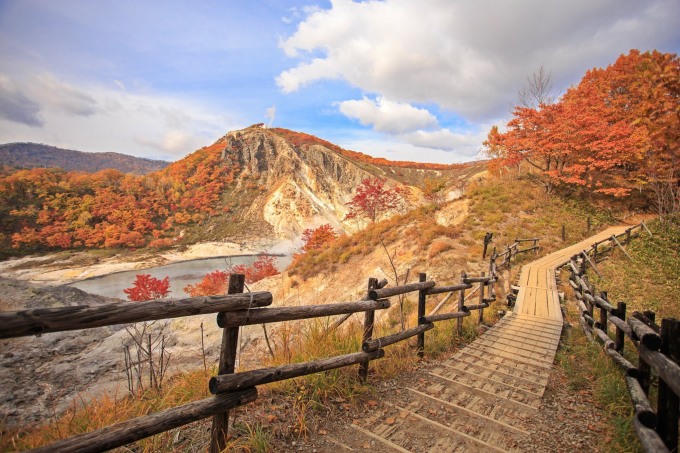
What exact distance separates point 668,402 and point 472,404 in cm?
219

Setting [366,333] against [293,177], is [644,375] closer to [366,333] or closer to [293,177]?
[366,333]

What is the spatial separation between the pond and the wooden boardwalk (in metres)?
27.0

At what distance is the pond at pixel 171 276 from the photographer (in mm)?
34156

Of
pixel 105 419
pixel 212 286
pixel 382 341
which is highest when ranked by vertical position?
pixel 382 341

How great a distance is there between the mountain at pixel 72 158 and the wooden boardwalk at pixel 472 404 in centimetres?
17549

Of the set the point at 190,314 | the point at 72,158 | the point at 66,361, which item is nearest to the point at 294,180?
the point at 66,361

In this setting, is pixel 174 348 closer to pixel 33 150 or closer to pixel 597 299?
pixel 597 299

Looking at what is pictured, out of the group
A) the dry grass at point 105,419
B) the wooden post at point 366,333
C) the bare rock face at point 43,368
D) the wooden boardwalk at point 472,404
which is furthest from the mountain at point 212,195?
the dry grass at point 105,419

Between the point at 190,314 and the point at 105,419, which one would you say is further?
the point at 105,419

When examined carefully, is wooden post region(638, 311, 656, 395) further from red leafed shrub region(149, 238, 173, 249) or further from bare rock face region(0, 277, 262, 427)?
red leafed shrub region(149, 238, 173, 249)

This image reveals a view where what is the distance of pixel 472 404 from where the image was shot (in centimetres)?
436

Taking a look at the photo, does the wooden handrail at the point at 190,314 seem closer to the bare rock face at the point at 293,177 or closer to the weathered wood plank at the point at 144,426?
the weathered wood plank at the point at 144,426

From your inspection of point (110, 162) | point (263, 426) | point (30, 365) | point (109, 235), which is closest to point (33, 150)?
point (110, 162)

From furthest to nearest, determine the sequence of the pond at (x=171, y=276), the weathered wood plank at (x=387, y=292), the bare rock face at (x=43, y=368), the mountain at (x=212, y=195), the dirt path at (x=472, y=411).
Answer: the mountain at (x=212, y=195) < the pond at (x=171, y=276) < the bare rock face at (x=43, y=368) < the weathered wood plank at (x=387, y=292) < the dirt path at (x=472, y=411)
